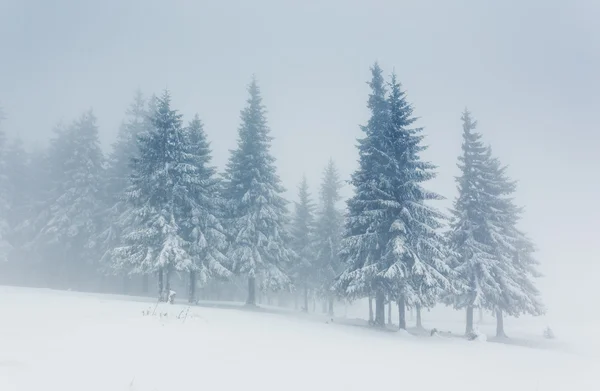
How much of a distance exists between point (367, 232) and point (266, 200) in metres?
10.4

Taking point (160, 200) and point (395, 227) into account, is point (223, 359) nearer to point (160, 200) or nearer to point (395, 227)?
point (395, 227)

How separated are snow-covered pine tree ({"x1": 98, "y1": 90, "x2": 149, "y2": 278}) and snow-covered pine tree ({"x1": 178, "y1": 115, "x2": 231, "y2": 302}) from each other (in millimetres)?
10081

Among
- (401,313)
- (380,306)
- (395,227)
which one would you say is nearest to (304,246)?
(380,306)

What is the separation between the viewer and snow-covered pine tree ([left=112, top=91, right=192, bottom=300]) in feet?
82.9

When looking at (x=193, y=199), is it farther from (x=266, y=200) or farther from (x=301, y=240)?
(x=301, y=240)

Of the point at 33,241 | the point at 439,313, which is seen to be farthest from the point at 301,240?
the point at 439,313

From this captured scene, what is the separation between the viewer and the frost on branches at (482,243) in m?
31.0

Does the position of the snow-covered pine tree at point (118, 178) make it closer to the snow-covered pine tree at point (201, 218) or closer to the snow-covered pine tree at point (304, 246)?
the snow-covered pine tree at point (201, 218)

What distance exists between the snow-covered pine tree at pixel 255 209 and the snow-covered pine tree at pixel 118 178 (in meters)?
10.3

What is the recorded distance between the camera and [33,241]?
136ft

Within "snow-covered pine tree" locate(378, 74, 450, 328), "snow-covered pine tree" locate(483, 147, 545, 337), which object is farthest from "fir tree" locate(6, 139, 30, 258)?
"snow-covered pine tree" locate(483, 147, 545, 337)

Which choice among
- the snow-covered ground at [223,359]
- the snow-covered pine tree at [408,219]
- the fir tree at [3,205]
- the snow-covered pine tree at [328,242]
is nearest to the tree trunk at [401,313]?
the snow-covered pine tree at [408,219]

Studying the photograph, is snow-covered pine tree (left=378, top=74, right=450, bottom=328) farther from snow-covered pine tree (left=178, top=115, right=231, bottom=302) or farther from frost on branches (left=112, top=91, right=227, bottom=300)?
frost on branches (left=112, top=91, right=227, bottom=300)

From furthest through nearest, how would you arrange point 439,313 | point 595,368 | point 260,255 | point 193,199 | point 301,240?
1. point 439,313
2. point 301,240
3. point 260,255
4. point 193,199
5. point 595,368
